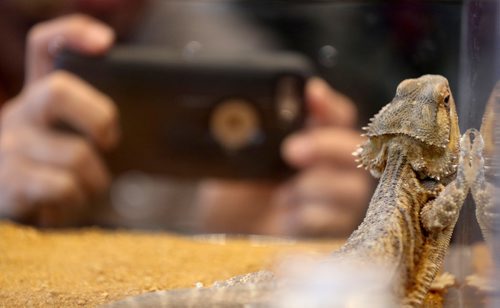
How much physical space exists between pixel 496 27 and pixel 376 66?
6.26 feet

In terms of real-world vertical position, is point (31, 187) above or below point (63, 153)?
below

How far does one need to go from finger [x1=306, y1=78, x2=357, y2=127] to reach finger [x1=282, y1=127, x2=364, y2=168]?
0.05 metres

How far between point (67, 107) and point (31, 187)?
0.57 metres

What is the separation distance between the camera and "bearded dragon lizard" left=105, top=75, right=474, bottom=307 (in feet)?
6.17

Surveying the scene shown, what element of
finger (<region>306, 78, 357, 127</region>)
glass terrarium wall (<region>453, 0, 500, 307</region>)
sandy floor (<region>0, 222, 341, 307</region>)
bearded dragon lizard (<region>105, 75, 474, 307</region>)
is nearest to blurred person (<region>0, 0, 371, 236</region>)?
finger (<region>306, 78, 357, 127</region>)

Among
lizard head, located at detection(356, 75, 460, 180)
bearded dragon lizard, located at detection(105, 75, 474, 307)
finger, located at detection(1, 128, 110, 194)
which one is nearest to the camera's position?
bearded dragon lizard, located at detection(105, 75, 474, 307)

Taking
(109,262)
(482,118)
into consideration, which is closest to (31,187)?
(109,262)

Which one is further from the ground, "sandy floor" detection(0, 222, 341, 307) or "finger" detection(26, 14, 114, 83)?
"finger" detection(26, 14, 114, 83)

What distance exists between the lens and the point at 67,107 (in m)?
3.78

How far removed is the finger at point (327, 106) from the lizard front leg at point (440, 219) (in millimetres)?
1668

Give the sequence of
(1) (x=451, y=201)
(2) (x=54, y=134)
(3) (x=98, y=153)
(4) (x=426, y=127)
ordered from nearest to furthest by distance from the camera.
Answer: (1) (x=451, y=201) < (4) (x=426, y=127) < (2) (x=54, y=134) < (3) (x=98, y=153)

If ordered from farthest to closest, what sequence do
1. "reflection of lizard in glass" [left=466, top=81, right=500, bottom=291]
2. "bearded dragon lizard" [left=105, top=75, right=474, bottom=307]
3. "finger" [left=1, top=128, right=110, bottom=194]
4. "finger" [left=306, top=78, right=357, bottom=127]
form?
"finger" [left=1, top=128, right=110, bottom=194] → "finger" [left=306, top=78, right=357, bottom=127] → "bearded dragon lizard" [left=105, top=75, right=474, bottom=307] → "reflection of lizard in glass" [left=466, top=81, right=500, bottom=291]

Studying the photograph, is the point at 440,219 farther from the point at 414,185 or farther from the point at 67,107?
the point at 67,107

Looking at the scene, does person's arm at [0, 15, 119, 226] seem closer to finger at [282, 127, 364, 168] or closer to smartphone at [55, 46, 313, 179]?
smartphone at [55, 46, 313, 179]
